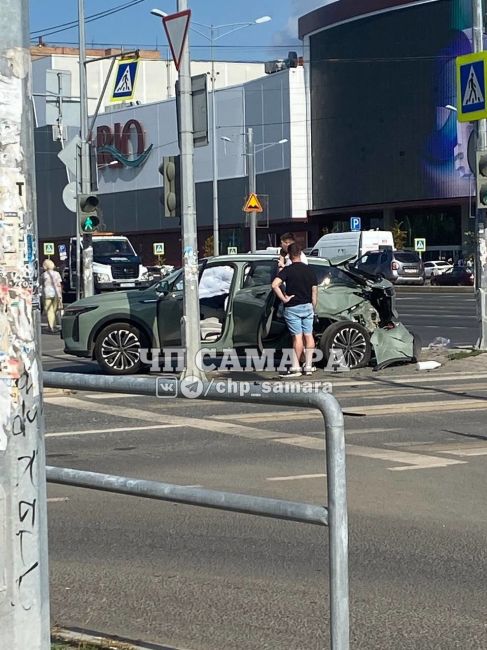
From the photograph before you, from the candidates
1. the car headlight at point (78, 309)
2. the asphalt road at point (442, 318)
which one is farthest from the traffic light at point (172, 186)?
the asphalt road at point (442, 318)

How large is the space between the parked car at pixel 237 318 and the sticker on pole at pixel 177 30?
3.63 metres

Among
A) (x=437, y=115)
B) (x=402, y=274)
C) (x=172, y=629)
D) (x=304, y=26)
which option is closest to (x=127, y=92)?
(x=402, y=274)

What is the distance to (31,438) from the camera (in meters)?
3.75

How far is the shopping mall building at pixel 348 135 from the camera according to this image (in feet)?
226

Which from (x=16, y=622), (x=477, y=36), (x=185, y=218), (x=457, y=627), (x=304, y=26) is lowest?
(x=457, y=627)

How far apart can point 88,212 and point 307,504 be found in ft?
70.7

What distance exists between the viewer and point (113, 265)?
47.5m

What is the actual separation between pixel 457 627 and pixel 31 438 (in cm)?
265

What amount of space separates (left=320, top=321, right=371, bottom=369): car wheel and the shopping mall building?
2027 inches

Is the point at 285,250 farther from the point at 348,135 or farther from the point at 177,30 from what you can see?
the point at 348,135

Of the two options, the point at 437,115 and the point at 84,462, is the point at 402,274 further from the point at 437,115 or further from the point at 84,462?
the point at 84,462

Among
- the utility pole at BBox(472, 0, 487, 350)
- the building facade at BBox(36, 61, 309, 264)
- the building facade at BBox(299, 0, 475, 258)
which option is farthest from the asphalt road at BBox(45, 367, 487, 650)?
the building facade at BBox(36, 61, 309, 264)

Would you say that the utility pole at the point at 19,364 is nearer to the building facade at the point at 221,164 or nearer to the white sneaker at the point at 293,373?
the white sneaker at the point at 293,373

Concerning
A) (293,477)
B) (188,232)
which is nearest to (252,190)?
(188,232)
